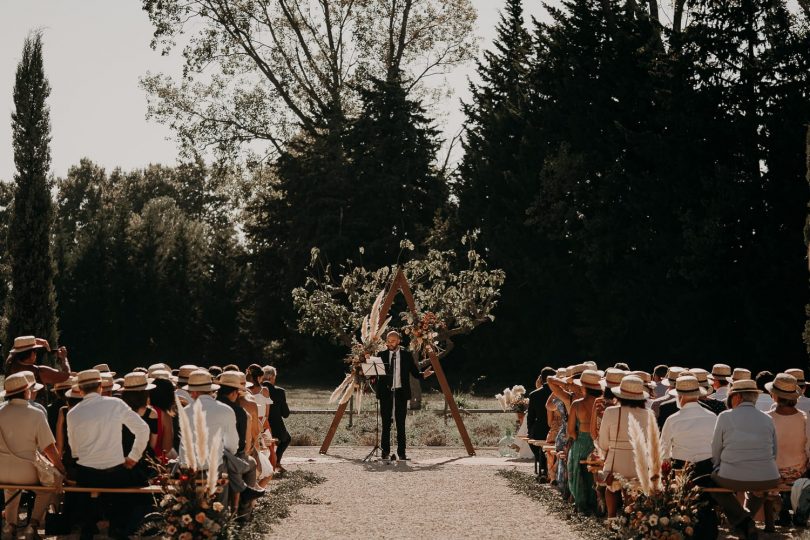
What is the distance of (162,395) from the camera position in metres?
10.4

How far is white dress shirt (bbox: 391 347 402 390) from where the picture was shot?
17156 millimetres

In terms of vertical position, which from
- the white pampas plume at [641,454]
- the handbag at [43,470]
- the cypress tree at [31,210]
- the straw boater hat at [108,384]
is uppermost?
the cypress tree at [31,210]

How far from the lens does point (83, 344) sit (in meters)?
44.9

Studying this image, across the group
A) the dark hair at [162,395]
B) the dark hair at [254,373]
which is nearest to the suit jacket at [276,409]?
the dark hair at [254,373]

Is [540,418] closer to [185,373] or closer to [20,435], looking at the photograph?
[185,373]

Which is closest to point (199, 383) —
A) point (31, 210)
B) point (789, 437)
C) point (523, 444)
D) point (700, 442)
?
point (700, 442)

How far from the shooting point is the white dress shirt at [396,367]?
17.2m

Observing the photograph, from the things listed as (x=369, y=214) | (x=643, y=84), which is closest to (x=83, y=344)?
(x=369, y=214)

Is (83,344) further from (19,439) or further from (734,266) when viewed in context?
(19,439)

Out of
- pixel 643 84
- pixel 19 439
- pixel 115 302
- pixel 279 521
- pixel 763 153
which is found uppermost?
pixel 643 84

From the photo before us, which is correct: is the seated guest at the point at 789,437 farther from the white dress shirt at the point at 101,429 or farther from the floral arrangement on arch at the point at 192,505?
the white dress shirt at the point at 101,429

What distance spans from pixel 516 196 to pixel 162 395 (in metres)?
31.0

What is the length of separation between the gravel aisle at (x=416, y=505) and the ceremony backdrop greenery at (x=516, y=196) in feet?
37.1

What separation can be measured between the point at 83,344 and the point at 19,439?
3711cm
